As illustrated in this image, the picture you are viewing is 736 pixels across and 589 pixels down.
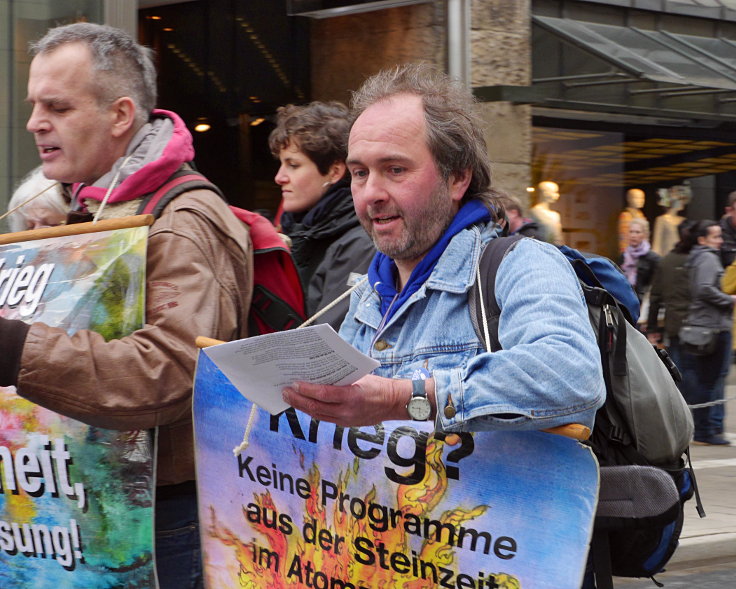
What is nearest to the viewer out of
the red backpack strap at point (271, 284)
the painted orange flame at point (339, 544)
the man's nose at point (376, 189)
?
the painted orange flame at point (339, 544)

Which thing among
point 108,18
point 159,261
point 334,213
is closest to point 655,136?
point 108,18

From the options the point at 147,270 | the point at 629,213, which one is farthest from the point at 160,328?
the point at 629,213

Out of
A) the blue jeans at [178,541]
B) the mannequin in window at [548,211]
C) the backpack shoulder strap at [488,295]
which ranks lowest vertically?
the mannequin in window at [548,211]

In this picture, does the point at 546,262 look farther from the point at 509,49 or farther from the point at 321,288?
the point at 509,49

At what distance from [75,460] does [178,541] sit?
300mm

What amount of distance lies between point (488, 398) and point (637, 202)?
1289cm

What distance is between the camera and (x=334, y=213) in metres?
4.00

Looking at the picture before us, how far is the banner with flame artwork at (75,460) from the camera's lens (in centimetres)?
245

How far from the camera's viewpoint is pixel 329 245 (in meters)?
4.02

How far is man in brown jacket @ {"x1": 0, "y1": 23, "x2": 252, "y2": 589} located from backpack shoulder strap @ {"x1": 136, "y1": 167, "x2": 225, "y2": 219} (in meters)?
0.02

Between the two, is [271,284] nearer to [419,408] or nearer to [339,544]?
[339,544]

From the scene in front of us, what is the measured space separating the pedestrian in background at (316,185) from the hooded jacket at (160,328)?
1250 mm

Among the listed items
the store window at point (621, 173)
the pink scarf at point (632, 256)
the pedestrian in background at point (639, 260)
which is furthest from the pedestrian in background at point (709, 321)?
the store window at point (621, 173)

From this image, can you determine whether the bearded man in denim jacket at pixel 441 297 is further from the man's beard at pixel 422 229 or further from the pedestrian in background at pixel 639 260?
the pedestrian in background at pixel 639 260
